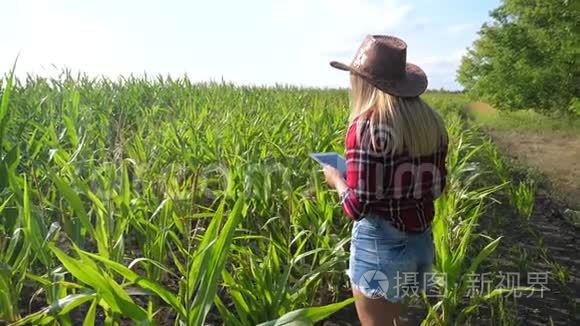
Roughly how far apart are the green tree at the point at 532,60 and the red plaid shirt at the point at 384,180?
11277 millimetres

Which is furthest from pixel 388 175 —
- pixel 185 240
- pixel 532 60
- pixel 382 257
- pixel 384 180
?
pixel 532 60

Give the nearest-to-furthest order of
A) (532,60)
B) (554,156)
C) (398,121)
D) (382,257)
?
1. (398,121)
2. (382,257)
3. (554,156)
4. (532,60)

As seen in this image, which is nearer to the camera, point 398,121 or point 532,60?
point 398,121

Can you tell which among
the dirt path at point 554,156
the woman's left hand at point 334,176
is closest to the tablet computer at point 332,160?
the woman's left hand at point 334,176

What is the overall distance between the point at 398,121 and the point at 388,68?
175mm

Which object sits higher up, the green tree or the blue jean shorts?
the green tree

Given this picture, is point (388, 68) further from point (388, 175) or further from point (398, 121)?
point (388, 175)

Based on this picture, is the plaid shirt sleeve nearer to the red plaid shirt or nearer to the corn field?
the red plaid shirt

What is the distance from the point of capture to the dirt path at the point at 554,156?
644cm

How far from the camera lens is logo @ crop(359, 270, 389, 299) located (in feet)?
5.85

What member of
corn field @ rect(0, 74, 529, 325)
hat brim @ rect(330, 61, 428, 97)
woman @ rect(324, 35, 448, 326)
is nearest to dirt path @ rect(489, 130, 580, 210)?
corn field @ rect(0, 74, 529, 325)

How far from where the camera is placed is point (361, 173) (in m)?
1.70

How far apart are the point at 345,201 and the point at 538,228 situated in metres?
3.08

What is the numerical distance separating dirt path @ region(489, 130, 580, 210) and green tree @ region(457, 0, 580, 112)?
125 cm
